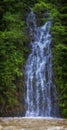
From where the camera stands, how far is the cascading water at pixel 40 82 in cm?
1560

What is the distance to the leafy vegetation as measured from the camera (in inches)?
600

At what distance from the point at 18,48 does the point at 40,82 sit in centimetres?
214

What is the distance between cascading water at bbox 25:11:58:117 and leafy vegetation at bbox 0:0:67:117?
13.4 inches

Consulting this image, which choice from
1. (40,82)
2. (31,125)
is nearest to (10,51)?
(40,82)

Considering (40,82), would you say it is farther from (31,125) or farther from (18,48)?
(31,125)

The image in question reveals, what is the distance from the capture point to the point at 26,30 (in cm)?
1769

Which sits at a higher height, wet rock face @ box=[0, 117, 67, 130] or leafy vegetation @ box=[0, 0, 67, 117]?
leafy vegetation @ box=[0, 0, 67, 117]

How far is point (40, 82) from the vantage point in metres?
16.0

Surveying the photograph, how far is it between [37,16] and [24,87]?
15.5 feet

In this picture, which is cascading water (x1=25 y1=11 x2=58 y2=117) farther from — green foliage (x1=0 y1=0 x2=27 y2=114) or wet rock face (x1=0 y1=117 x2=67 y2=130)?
wet rock face (x1=0 y1=117 x2=67 y2=130)

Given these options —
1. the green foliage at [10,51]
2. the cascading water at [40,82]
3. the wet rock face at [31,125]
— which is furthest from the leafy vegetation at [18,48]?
the wet rock face at [31,125]

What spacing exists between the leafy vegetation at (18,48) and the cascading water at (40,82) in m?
0.34

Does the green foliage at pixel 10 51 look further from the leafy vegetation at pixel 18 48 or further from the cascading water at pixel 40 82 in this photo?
the cascading water at pixel 40 82

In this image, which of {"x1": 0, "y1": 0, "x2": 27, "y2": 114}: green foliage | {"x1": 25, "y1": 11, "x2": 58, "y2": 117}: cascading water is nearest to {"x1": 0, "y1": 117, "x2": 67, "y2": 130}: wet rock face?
{"x1": 0, "y1": 0, "x2": 27, "y2": 114}: green foliage
